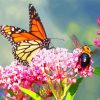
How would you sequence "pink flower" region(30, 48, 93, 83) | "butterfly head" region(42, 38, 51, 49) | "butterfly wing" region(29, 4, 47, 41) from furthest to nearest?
"butterfly wing" region(29, 4, 47, 41), "butterfly head" region(42, 38, 51, 49), "pink flower" region(30, 48, 93, 83)

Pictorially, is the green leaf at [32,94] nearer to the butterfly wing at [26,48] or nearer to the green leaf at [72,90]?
the green leaf at [72,90]

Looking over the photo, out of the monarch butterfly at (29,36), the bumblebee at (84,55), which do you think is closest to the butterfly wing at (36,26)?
the monarch butterfly at (29,36)

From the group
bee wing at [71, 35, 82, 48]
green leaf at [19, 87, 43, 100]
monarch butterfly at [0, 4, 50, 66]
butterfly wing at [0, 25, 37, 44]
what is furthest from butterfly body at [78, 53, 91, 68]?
butterfly wing at [0, 25, 37, 44]

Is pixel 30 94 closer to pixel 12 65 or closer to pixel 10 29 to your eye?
pixel 12 65

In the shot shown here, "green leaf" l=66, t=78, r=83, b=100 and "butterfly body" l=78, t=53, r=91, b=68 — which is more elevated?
"butterfly body" l=78, t=53, r=91, b=68

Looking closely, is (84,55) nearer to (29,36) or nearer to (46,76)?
(46,76)

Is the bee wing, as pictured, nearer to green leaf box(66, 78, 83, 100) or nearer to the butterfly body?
the butterfly body

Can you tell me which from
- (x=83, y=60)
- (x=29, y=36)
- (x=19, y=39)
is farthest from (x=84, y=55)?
(x=19, y=39)
